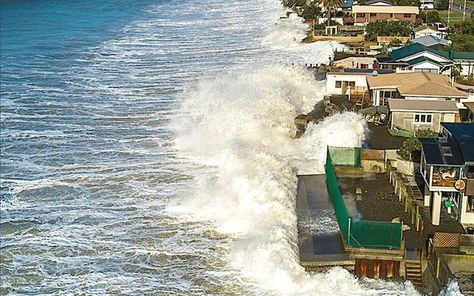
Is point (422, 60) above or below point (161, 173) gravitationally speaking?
above

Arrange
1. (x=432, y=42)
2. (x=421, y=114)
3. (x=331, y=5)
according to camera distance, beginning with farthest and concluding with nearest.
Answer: (x=331, y=5) → (x=432, y=42) → (x=421, y=114)

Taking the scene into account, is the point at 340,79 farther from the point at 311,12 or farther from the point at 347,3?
the point at 347,3

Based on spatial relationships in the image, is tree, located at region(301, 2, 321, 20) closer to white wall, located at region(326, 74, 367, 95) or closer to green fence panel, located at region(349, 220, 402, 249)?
white wall, located at region(326, 74, 367, 95)

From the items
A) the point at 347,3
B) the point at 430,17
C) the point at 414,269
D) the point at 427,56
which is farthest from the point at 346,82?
the point at 347,3

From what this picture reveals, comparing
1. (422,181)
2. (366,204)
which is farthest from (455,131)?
(366,204)

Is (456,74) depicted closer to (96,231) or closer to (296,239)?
(296,239)

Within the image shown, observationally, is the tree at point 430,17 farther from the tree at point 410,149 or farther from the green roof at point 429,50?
the tree at point 410,149
